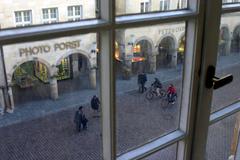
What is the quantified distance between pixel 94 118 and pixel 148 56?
0.25m

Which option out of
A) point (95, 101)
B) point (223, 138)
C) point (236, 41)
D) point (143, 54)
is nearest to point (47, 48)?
point (95, 101)

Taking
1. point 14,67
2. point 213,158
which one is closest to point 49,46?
point 14,67

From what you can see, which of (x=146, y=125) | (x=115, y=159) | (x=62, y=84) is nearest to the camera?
(x=62, y=84)

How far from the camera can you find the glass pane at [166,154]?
106 centimetres

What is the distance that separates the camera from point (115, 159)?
36.2 inches

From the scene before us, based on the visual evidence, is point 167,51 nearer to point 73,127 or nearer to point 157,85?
point 157,85

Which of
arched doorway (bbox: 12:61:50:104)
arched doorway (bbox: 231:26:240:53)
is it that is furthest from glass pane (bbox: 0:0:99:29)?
arched doorway (bbox: 231:26:240:53)

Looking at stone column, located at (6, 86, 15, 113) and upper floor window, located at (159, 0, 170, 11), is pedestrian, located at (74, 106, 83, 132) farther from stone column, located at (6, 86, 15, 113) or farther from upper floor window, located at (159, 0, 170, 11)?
upper floor window, located at (159, 0, 170, 11)

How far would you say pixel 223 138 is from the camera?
1360 millimetres

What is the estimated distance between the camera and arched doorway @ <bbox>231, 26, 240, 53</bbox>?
3.95 feet

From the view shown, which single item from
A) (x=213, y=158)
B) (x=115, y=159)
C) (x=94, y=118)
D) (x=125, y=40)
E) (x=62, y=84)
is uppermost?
(x=125, y=40)

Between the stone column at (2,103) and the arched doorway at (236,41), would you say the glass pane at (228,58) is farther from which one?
the stone column at (2,103)

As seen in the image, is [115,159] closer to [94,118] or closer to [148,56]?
[94,118]

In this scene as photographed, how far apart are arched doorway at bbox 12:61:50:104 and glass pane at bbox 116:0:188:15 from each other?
0.23 metres
